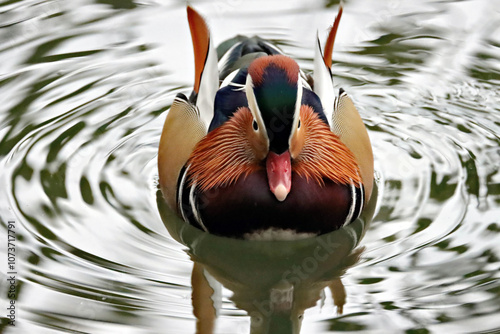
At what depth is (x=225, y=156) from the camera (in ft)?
17.8

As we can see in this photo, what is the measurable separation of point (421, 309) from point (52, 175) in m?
2.49

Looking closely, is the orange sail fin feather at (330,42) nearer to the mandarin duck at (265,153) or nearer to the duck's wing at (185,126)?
the mandarin duck at (265,153)

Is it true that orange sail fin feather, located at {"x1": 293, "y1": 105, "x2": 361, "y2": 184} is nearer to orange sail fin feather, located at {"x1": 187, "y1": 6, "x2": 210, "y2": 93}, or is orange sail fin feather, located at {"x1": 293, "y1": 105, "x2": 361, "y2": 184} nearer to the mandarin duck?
the mandarin duck

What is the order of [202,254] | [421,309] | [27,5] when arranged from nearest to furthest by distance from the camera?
[421,309] → [202,254] → [27,5]

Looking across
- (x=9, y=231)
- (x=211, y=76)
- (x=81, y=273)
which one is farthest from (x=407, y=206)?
(x=9, y=231)

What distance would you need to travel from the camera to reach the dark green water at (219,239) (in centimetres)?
484

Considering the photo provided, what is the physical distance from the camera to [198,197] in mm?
5422

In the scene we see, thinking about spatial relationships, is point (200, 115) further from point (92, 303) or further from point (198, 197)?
point (92, 303)

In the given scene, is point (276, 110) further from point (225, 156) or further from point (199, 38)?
point (199, 38)

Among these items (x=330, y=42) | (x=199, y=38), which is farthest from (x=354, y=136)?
(x=199, y=38)

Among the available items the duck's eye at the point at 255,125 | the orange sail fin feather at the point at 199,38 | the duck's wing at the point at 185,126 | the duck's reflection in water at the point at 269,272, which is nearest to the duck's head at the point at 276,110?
the duck's eye at the point at 255,125

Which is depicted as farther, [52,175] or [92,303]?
[52,175]

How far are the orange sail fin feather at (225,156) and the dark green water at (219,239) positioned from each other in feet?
1.19

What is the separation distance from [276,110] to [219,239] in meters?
1.01
